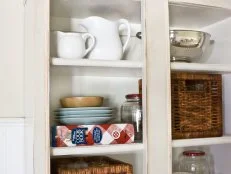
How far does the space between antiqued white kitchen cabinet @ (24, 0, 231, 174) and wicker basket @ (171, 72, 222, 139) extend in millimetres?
35

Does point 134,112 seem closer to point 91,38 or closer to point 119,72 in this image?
point 119,72

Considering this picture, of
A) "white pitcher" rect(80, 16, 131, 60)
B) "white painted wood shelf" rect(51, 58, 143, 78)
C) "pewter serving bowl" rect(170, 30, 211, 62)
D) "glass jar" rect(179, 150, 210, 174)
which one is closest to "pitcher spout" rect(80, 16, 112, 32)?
"white pitcher" rect(80, 16, 131, 60)

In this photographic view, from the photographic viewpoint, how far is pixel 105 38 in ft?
3.82

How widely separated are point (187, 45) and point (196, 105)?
0.70 ft

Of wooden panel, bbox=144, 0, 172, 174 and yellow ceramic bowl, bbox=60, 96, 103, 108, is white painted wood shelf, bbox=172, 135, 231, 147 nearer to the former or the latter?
wooden panel, bbox=144, 0, 172, 174

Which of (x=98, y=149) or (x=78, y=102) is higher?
(x=78, y=102)

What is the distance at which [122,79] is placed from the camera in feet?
4.43

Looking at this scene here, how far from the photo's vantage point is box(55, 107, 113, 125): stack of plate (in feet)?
3.62
